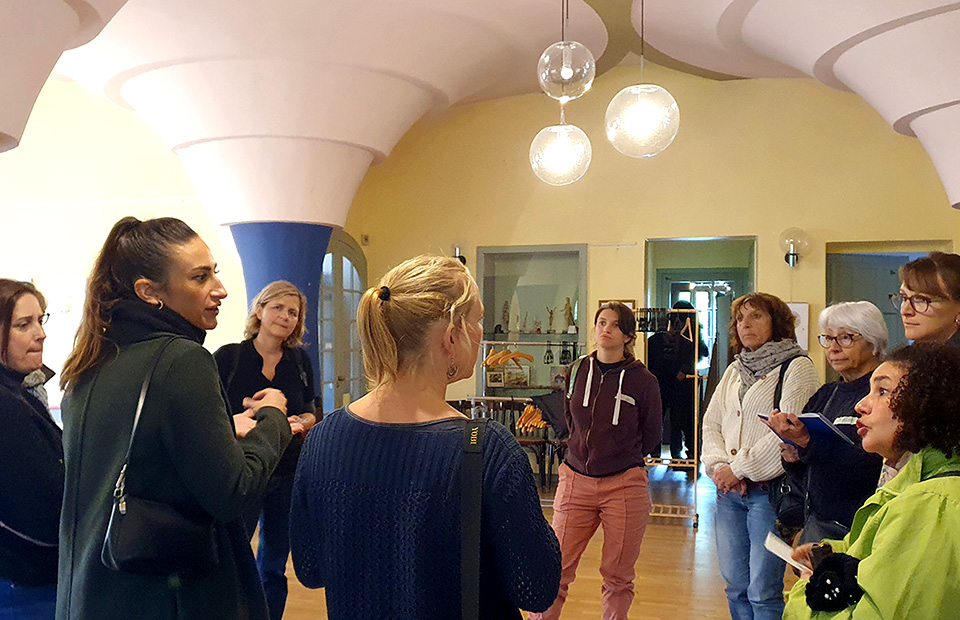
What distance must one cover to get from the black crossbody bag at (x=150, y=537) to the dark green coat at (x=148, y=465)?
0.02 metres

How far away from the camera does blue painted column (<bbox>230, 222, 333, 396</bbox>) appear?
19.0 ft

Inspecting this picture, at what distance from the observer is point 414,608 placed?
1369 mm

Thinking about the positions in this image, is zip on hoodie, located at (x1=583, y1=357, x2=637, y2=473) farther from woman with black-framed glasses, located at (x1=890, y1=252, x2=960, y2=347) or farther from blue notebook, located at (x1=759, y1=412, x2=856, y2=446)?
woman with black-framed glasses, located at (x1=890, y1=252, x2=960, y2=347)

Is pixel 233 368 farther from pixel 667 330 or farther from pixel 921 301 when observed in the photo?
pixel 667 330

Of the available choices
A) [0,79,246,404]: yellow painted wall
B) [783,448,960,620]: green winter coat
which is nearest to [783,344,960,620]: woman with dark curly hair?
[783,448,960,620]: green winter coat

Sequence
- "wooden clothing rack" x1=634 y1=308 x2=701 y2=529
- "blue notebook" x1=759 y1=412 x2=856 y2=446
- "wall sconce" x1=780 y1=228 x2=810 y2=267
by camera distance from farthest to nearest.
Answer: "wall sconce" x1=780 y1=228 x2=810 y2=267 → "wooden clothing rack" x1=634 y1=308 x2=701 y2=529 → "blue notebook" x1=759 y1=412 x2=856 y2=446

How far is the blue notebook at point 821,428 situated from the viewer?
235 cm

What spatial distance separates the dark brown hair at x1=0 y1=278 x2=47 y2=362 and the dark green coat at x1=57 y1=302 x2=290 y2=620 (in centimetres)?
64

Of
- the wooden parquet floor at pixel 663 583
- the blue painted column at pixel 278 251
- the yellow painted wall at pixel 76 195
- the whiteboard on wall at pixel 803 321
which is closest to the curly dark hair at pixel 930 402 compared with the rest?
the wooden parquet floor at pixel 663 583

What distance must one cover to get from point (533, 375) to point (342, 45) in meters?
3.98

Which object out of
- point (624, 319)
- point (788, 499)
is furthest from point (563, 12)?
point (788, 499)

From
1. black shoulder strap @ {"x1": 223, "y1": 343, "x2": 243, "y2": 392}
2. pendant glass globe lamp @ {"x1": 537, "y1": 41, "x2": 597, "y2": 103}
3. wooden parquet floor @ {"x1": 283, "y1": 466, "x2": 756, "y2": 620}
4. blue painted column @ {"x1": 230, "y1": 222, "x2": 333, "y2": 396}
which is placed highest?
pendant glass globe lamp @ {"x1": 537, "y1": 41, "x2": 597, "y2": 103}

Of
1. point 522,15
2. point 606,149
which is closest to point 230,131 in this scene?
point 522,15

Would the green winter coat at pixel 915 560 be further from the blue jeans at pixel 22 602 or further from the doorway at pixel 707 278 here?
the doorway at pixel 707 278
